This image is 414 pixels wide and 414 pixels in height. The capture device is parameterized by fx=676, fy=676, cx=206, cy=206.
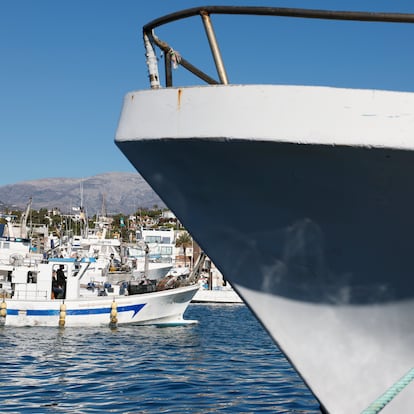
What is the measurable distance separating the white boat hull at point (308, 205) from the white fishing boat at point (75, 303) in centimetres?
2429

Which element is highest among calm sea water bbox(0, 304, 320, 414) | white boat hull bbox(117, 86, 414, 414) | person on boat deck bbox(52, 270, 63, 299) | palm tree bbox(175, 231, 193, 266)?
palm tree bbox(175, 231, 193, 266)

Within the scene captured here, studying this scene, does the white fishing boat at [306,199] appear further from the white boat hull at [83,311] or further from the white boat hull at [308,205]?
the white boat hull at [83,311]

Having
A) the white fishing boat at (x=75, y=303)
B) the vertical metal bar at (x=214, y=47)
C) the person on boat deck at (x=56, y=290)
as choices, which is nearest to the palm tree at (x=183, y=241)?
the white fishing boat at (x=75, y=303)

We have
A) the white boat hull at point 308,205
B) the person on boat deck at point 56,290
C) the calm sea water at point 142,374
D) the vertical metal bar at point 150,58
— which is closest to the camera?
the white boat hull at point 308,205

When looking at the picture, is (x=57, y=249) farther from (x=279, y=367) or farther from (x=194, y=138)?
(x=194, y=138)

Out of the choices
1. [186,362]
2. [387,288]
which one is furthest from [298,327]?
[186,362]

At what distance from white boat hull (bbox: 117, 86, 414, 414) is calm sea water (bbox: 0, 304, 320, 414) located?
6.34 meters

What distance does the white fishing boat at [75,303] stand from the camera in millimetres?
28203

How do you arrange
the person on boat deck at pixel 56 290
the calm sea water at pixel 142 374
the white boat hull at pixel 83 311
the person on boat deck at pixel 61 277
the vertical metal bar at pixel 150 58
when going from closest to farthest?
the vertical metal bar at pixel 150 58 → the calm sea water at pixel 142 374 → the white boat hull at pixel 83 311 → the person on boat deck at pixel 56 290 → the person on boat deck at pixel 61 277

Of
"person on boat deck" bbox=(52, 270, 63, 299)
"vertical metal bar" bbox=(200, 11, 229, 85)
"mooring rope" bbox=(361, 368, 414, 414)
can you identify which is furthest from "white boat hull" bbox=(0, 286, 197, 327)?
"mooring rope" bbox=(361, 368, 414, 414)

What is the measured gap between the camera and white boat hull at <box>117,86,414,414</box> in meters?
3.71

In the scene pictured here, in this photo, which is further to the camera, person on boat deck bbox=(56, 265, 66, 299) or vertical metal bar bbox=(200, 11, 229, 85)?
person on boat deck bbox=(56, 265, 66, 299)

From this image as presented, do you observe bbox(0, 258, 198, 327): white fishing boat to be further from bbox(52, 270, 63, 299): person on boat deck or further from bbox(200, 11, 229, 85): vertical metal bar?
bbox(200, 11, 229, 85): vertical metal bar

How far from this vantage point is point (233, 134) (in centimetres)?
385
